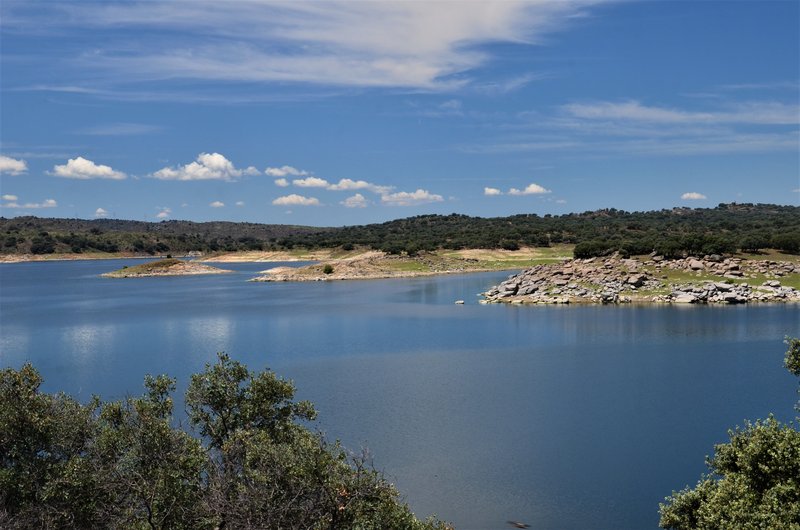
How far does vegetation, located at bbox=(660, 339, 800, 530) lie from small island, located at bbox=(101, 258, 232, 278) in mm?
168095

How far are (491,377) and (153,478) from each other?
104 ft

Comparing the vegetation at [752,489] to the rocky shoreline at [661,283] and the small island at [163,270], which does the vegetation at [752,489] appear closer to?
the rocky shoreline at [661,283]

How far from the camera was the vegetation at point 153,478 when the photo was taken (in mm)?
15891

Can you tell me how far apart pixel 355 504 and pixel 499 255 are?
151625 millimetres

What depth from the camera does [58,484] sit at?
55.0ft

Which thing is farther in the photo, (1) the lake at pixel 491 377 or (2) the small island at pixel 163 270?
(2) the small island at pixel 163 270

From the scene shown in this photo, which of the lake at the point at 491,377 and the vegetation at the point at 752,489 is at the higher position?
the vegetation at the point at 752,489

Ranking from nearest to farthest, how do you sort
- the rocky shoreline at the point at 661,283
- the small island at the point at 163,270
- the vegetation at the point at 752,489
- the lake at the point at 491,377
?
the vegetation at the point at 752,489, the lake at the point at 491,377, the rocky shoreline at the point at 661,283, the small island at the point at 163,270

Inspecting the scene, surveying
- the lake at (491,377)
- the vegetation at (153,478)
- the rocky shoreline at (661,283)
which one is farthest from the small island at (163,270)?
the vegetation at (153,478)

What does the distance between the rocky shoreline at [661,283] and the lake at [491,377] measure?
4617 millimetres

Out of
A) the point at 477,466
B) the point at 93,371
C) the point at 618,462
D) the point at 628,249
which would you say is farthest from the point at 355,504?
the point at 628,249

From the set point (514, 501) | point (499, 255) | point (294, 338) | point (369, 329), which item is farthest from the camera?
point (499, 255)

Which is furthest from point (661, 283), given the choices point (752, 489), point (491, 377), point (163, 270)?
point (163, 270)

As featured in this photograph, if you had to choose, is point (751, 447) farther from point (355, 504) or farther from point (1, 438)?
point (1, 438)
